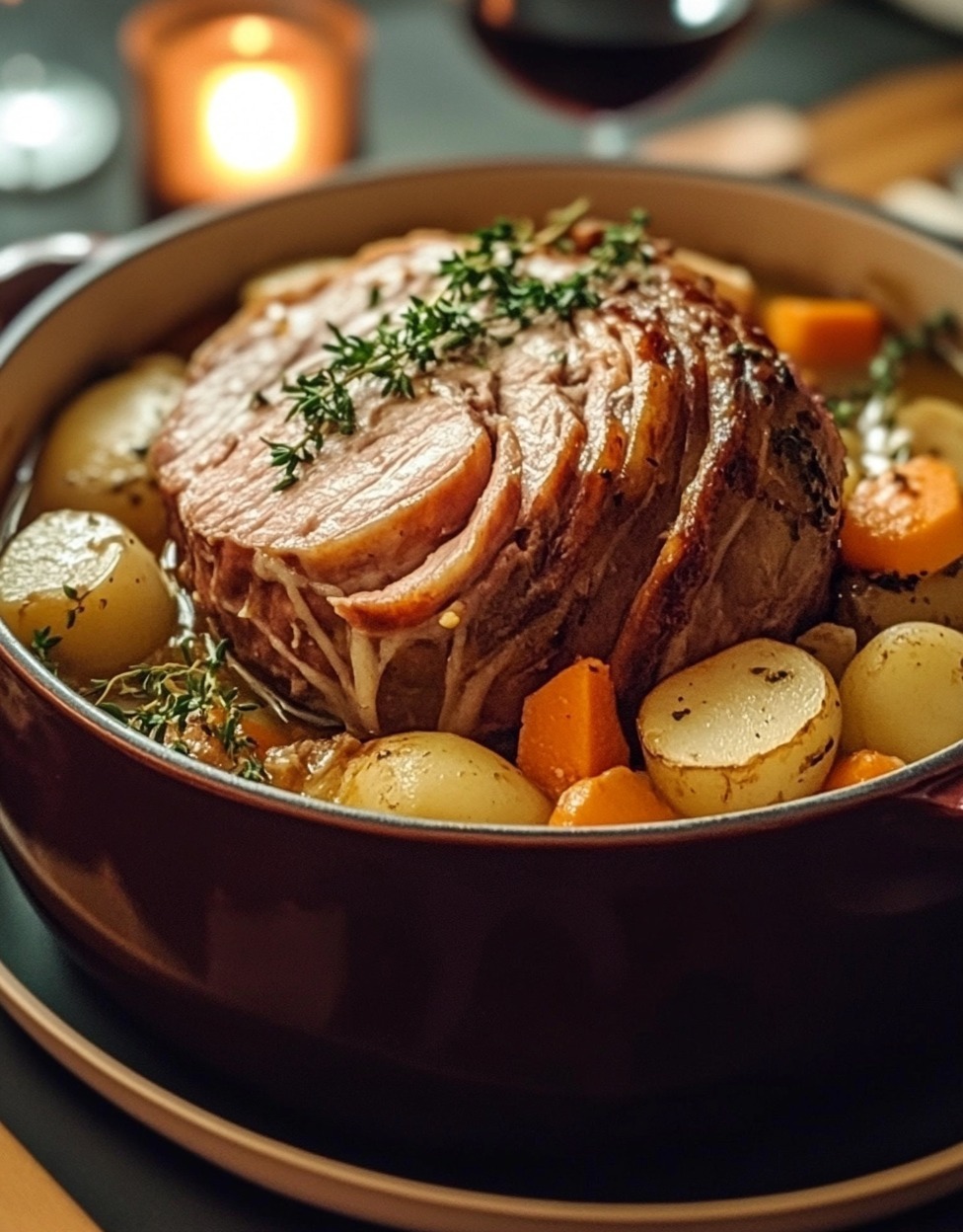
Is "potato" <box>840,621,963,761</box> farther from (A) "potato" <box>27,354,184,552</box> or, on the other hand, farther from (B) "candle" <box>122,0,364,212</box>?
(B) "candle" <box>122,0,364,212</box>

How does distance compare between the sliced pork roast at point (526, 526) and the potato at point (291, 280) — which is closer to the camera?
the sliced pork roast at point (526, 526)

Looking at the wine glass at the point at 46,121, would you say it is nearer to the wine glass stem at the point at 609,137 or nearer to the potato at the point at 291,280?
the wine glass stem at the point at 609,137

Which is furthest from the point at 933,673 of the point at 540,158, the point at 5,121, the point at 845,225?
the point at 5,121

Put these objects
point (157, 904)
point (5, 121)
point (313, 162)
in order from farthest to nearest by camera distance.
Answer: point (5, 121), point (313, 162), point (157, 904)

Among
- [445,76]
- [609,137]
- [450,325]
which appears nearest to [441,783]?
[450,325]

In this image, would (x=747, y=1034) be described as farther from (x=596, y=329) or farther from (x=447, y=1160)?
(x=596, y=329)

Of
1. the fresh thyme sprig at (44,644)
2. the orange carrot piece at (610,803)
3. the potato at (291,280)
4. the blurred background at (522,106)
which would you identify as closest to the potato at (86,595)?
the fresh thyme sprig at (44,644)
